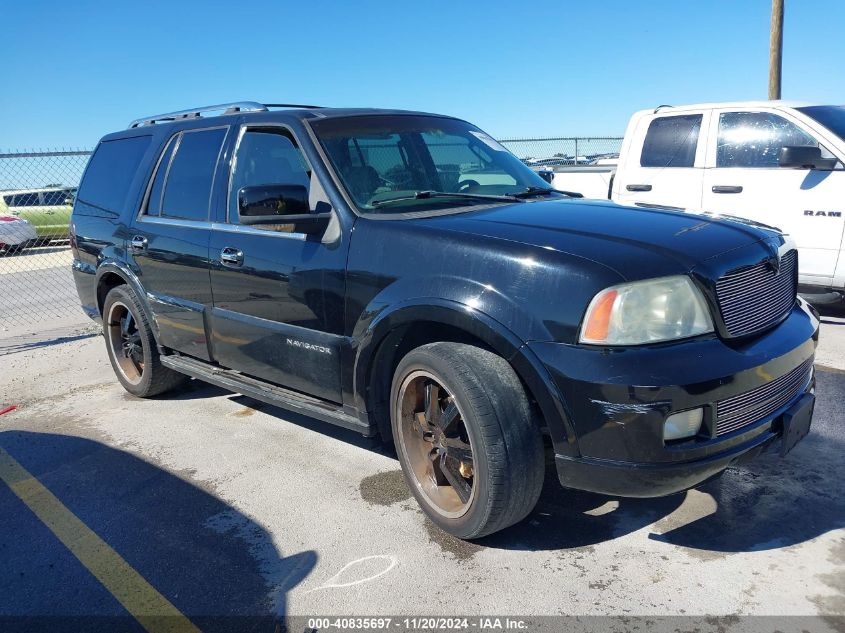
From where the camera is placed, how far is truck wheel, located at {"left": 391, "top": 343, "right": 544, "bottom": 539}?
2.82 m

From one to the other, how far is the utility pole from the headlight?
1370 cm

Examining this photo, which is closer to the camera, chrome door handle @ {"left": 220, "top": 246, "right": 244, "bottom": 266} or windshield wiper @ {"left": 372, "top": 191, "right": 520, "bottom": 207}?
windshield wiper @ {"left": 372, "top": 191, "right": 520, "bottom": 207}

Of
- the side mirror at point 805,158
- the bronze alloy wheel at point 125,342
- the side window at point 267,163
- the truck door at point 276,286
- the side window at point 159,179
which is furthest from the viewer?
the side mirror at point 805,158

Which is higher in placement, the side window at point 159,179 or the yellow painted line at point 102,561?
the side window at point 159,179

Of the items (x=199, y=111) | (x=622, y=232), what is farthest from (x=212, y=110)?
(x=622, y=232)

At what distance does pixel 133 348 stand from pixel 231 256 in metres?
2.03

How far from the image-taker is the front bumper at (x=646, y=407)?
8.34 ft

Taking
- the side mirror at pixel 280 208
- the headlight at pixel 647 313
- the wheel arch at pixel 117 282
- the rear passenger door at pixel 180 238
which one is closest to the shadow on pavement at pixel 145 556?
the rear passenger door at pixel 180 238

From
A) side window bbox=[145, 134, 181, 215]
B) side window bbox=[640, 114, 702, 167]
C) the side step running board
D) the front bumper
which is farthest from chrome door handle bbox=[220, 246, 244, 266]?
side window bbox=[640, 114, 702, 167]

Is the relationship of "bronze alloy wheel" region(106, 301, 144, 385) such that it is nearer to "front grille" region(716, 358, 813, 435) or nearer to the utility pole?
"front grille" region(716, 358, 813, 435)

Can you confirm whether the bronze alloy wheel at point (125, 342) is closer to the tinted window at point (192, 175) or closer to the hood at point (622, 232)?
the tinted window at point (192, 175)

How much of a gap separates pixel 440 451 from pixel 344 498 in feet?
2.45

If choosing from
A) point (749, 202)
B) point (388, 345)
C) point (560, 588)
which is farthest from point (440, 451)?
point (749, 202)

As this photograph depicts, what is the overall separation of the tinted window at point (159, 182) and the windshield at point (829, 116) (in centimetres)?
573
